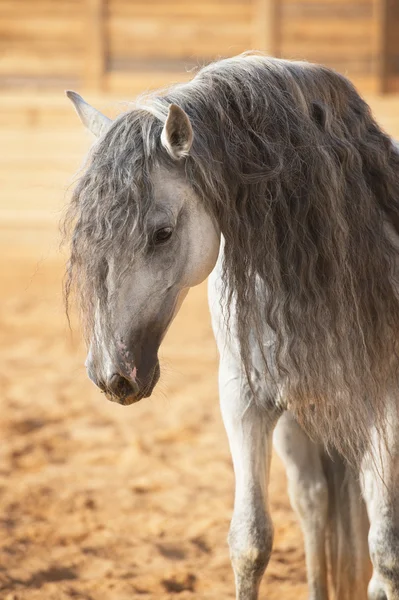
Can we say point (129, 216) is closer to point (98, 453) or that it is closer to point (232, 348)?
point (232, 348)

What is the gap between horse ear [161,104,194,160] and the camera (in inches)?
74.6

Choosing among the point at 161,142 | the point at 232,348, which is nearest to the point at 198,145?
the point at 161,142

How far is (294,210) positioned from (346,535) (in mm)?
1318

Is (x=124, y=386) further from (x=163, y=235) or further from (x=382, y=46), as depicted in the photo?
(x=382, y=46)

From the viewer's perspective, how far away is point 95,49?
8.54m

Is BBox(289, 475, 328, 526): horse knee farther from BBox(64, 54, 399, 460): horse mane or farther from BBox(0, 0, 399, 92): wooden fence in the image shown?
BBox(0, 0, 399, 92): wooden fence

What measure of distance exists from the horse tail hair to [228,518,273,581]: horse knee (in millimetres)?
464

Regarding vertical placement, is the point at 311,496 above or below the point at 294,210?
below

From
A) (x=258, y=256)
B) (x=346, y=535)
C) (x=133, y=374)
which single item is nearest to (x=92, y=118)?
(x=258, y=256)

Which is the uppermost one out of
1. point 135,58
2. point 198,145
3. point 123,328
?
point 135,58

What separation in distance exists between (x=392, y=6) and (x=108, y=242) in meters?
7.12

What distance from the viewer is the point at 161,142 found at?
1.98 meters

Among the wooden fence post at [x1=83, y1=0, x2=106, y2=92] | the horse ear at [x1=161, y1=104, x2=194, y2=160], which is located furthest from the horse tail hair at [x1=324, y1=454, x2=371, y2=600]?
the wooden fence post at [x1=83, y1=0, x2=106, y2=92]

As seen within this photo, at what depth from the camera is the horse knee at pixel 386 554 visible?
96.2 inches
